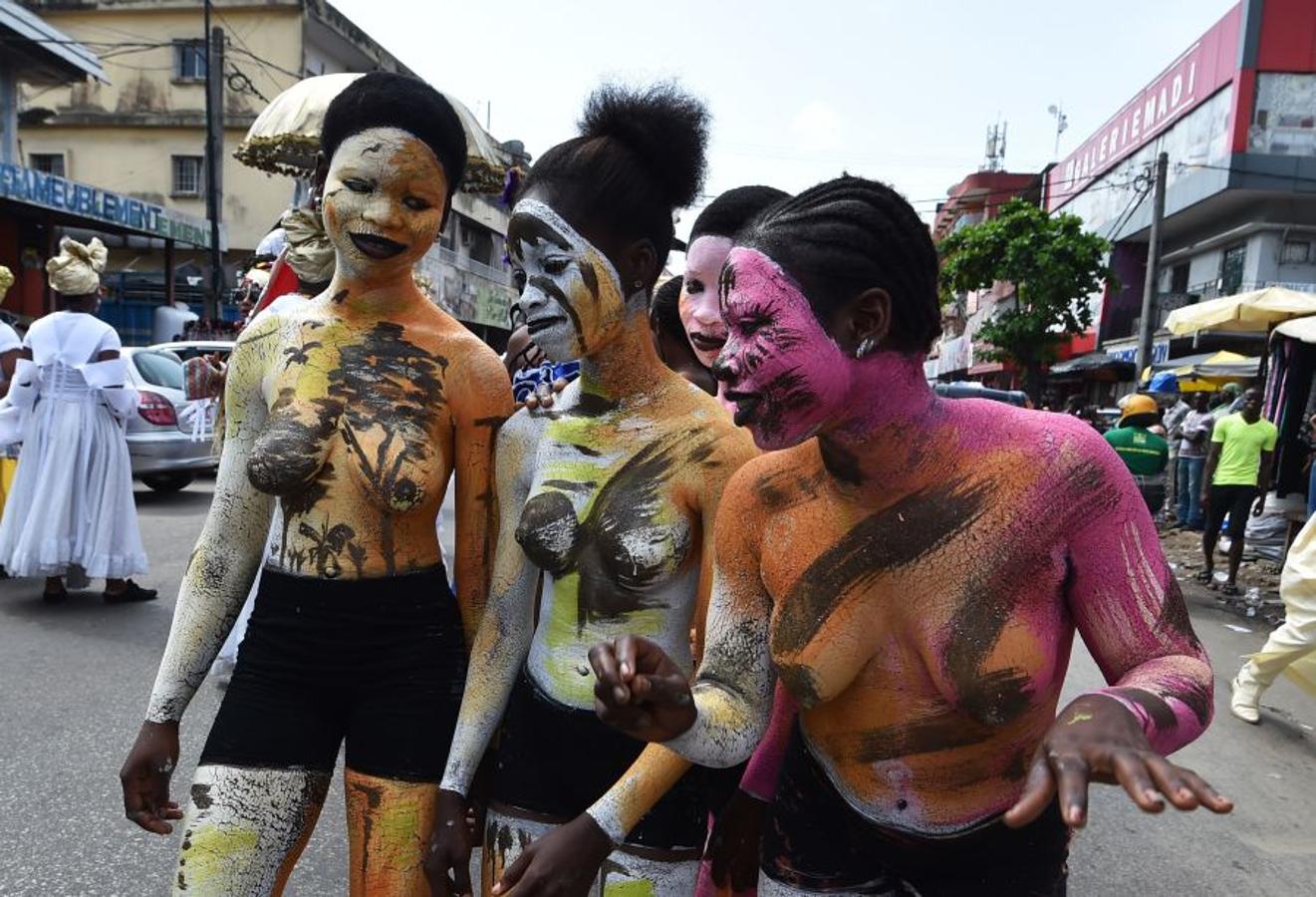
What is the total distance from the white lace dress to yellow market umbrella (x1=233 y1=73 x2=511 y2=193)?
2.22 m

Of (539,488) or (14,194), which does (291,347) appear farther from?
(14,194)

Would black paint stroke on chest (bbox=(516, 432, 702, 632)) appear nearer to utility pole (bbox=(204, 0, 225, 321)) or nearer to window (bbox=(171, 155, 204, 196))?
utility pole (bbox=(204, 0, 225, 321))

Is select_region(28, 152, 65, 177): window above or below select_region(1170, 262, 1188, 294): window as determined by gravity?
above

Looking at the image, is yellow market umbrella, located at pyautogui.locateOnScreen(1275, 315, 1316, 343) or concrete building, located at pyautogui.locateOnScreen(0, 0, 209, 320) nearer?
yellow market umbrella, located at pyautogui.locateOnScreen(1275, 315, 1316, 343)

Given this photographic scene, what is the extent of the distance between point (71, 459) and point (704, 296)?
5357 mm

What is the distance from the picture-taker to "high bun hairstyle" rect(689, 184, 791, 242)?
8.10 ft

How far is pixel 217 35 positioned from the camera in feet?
60.2

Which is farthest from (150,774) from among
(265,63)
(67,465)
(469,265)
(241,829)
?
(469,265)

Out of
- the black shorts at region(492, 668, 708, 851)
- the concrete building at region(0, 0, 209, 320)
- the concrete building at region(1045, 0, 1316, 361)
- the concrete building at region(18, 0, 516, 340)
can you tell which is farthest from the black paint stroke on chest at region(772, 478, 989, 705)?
the concrete building at region(18, 0, 516, 340)

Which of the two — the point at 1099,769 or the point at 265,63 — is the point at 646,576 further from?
the point at 265,63

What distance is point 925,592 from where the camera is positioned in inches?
51.9

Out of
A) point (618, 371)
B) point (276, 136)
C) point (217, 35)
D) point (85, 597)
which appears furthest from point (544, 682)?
point (217, 35)

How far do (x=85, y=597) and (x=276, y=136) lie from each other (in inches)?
155

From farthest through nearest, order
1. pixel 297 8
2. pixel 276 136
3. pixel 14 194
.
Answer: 1. pixel 297 8
2. pixel 14 194
3. pixel 276 136
